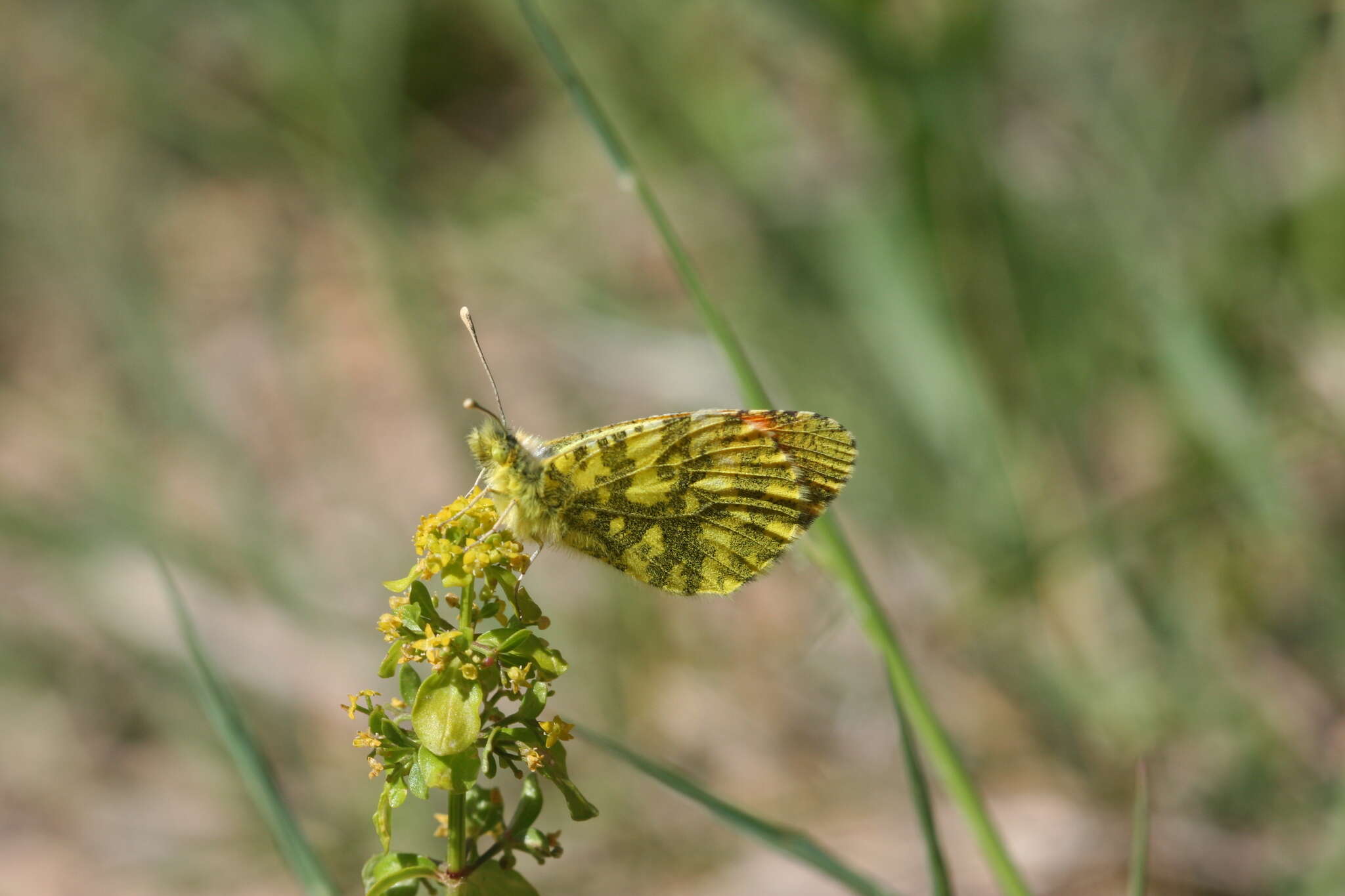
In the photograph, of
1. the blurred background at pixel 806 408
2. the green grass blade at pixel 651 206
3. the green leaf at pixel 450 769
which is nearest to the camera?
the green leaf at pixel 450 769

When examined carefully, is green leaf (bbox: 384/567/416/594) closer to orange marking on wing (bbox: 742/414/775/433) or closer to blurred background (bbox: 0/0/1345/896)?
orange marking on wing (bbox: 742/414/775/433)

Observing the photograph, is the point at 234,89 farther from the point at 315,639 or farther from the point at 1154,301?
the point at 1154,301

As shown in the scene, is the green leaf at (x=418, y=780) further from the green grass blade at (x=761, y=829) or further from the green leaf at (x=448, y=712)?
the green grass blade at (x=761, y=829)

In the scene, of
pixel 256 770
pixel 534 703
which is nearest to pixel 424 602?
pixel 534 703

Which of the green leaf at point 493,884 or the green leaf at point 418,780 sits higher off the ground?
the green leaf at point 418,780

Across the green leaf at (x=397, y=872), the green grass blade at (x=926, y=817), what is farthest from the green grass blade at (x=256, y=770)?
the green grass blade at (x=926, y=817)
